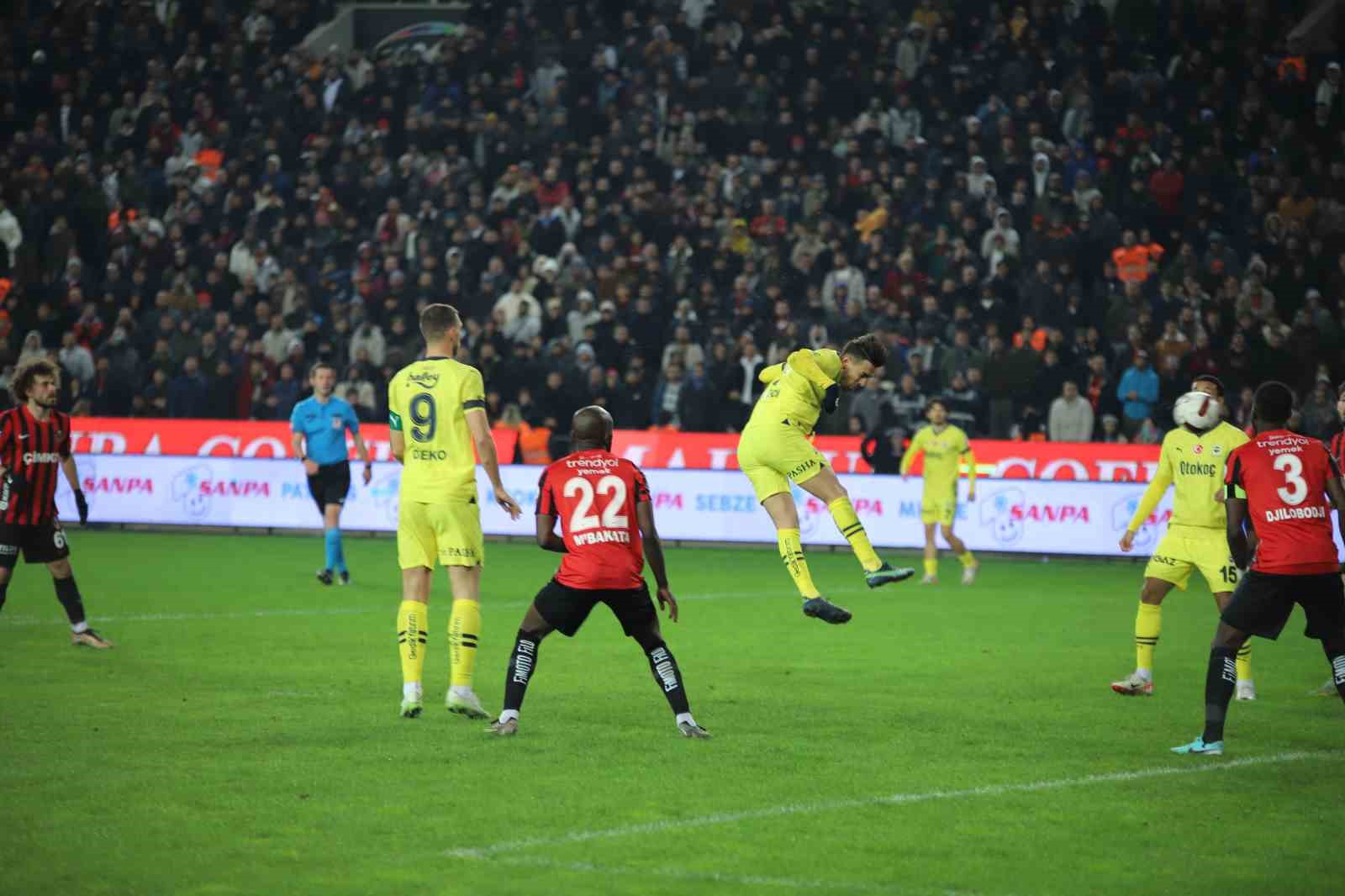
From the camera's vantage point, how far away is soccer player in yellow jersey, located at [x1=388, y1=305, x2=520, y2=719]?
10.4m

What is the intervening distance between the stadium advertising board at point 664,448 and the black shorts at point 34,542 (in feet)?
35.2

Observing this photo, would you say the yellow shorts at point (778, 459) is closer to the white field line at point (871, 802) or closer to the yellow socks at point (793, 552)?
the yellow socks at point (793, 552)

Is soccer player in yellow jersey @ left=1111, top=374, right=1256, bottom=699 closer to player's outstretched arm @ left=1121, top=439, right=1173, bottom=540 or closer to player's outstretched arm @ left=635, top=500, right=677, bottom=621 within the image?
player's outstretched arm @ left=1121, top=439, right=1173, bottom=540

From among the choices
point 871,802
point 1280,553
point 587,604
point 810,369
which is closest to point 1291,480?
point 1280,553

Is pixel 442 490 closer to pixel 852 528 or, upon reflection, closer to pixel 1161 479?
pixel 852 528

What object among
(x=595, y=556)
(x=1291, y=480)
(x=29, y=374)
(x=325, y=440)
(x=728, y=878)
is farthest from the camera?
(x=325, y=440)

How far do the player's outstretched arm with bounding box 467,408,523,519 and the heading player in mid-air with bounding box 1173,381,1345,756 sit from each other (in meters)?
3.96

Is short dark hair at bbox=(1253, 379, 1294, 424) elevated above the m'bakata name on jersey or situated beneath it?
elevated above

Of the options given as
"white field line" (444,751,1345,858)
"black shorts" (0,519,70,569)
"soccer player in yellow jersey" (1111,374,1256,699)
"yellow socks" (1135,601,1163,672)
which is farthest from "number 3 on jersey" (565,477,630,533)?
"black shorts" (0,519,70,569)

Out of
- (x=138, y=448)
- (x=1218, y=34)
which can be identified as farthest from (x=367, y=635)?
(x=1218, y=34)

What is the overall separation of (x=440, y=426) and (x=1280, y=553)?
4772mm

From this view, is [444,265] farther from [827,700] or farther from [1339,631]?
[1339,631]

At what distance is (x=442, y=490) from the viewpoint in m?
10.4

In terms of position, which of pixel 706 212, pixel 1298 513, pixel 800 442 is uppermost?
pixel 706 212
